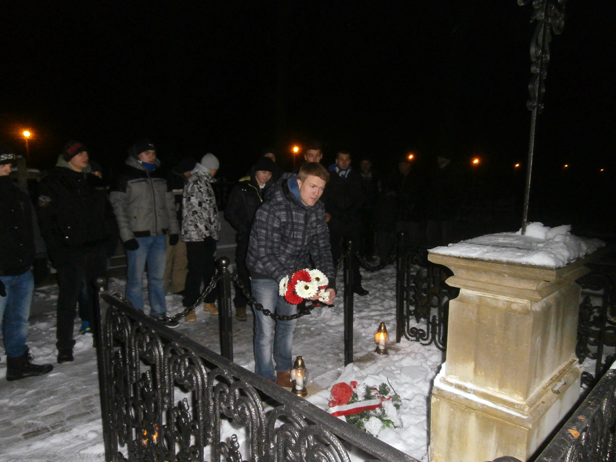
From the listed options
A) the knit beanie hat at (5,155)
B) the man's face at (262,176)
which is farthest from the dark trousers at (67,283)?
the man's face at (262,176)

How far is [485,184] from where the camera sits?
23781 millimetres

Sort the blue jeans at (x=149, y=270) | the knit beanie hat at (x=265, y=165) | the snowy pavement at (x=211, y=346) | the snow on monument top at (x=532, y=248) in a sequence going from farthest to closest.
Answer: the knit beanie hat at (x=265, y=165) → the blue jeans at (x=149, y=270) → the snowy pavement at (x=211, y=346) → the snow on monument top at (x=532, y=248)

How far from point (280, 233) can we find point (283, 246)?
128mm

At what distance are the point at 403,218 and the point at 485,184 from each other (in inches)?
700

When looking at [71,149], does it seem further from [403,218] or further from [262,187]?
[403,218]

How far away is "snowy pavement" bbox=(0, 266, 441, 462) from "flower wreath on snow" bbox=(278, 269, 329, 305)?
1.00 m

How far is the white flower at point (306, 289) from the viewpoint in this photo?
3.15 m

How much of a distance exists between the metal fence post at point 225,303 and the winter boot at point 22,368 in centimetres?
190

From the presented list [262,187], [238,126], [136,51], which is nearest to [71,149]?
[262,187]

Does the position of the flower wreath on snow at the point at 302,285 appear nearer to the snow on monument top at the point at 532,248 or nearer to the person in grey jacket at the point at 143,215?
the snow on monument top at the point at 532,248

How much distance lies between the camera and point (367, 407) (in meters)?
3.28

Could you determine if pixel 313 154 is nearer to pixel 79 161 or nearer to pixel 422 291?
pixel 422 291

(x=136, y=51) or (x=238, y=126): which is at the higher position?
(x=136, y=51)

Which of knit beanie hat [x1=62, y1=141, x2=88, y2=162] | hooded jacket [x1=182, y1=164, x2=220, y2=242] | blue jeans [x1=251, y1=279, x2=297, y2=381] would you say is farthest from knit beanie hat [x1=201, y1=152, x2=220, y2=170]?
blue jeans [x1=251, y1=279, x2=297, y2=381]
